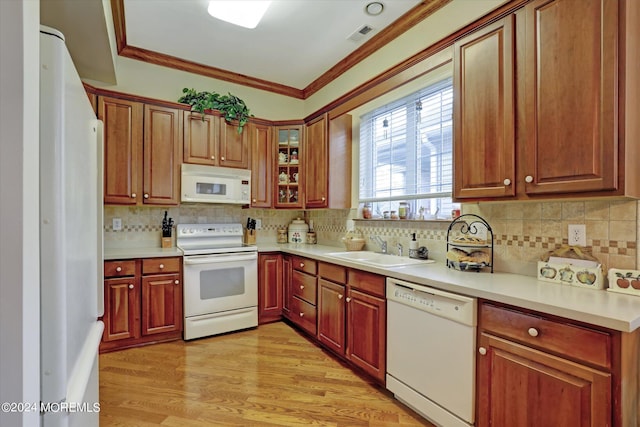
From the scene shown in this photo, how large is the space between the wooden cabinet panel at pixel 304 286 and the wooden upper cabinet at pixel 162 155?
1.48 metres

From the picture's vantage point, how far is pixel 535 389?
1.32m

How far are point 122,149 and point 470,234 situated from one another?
3.12 meters

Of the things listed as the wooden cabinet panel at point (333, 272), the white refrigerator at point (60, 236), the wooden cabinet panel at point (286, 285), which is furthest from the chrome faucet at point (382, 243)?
the white refrigerator at point (60, 236)

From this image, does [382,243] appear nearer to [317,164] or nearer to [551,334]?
[317,164]

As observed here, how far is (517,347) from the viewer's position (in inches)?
54.8

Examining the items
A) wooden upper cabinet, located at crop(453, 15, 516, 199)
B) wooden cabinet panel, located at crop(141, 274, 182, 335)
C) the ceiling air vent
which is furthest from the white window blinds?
wooden cabinet panel, located at crop(141, 274, 182, 335)

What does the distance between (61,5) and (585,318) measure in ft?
9.80

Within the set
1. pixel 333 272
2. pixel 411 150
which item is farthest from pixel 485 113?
pixel 333 272

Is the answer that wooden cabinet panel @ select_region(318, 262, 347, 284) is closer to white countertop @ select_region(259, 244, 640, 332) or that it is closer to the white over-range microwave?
white countertop @ select_region(259, 244, 640, 332)

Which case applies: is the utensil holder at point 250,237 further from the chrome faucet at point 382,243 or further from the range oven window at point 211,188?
the chrome faucet at point 382,243

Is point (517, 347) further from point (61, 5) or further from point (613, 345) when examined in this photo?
point (61, 5)

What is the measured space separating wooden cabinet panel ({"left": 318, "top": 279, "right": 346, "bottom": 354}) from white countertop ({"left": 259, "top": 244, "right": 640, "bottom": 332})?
0.56m

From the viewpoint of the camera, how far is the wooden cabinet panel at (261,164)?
368 centimetres

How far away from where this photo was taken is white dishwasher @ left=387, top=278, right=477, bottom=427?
158cm
